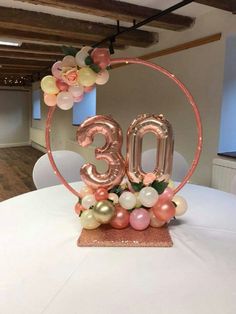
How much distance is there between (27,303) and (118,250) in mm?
394

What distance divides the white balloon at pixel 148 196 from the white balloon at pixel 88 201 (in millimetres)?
212

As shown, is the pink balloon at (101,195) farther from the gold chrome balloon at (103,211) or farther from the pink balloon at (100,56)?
the pink balloon at (100,56)

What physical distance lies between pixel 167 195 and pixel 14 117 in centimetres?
909

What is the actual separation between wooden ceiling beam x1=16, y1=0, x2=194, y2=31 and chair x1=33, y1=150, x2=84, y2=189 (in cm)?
124

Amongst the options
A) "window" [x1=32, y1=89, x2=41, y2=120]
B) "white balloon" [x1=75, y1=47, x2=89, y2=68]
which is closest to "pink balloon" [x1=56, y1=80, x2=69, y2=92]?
"white balloon" [x1=75, y1=47, x2=89, y2=68]

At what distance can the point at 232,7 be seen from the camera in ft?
7.64

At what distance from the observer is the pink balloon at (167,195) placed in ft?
4.04

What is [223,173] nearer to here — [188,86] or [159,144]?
[188,86]

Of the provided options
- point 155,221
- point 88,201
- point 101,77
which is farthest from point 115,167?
point 101,77

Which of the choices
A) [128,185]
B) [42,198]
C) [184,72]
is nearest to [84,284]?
[128,185]

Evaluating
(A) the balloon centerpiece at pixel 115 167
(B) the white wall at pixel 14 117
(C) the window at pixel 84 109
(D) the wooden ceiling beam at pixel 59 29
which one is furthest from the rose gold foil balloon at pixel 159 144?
(B) the white wall at pixel 14 117

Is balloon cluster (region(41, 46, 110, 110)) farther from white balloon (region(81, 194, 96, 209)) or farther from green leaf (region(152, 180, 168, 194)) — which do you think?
green leaf (region(152, 180, 168, 194))

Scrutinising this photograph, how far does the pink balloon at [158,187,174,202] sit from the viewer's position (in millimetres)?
1232

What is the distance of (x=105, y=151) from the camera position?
1320 mm
